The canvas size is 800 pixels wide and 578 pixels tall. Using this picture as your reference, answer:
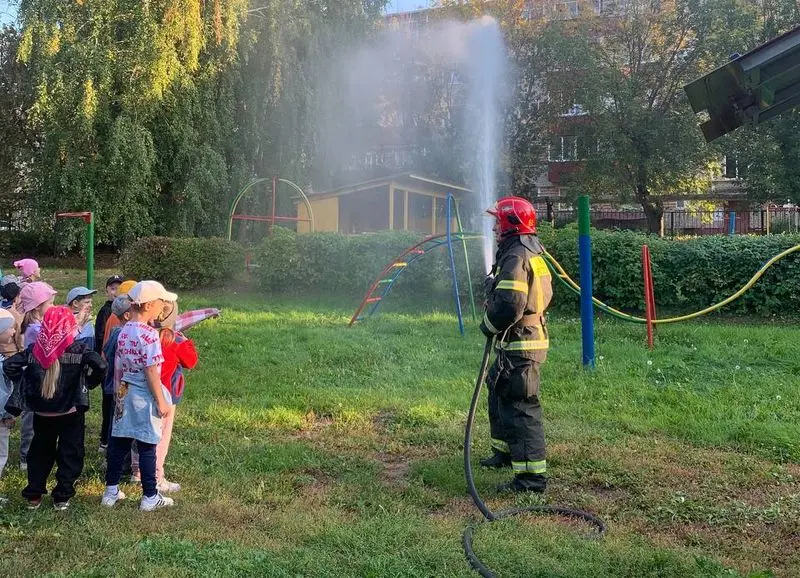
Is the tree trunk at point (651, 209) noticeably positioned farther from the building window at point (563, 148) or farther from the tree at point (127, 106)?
the tree at point (127, 106)

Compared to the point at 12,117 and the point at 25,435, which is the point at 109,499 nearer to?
the point at 25,435

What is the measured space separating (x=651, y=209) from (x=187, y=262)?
823 inches

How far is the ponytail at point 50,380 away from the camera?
12.8ft

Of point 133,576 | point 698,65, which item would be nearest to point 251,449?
point 133,576

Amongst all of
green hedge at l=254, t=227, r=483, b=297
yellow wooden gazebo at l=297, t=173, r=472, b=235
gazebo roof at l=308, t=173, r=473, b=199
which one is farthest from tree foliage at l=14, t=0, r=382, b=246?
green hedge at l=254, t=227, r=483, b=297

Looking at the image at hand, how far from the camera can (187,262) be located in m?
14.8

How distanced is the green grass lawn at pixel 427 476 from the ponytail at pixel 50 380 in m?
0.68

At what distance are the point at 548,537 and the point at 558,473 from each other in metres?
1.09

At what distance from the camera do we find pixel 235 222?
70.5ft

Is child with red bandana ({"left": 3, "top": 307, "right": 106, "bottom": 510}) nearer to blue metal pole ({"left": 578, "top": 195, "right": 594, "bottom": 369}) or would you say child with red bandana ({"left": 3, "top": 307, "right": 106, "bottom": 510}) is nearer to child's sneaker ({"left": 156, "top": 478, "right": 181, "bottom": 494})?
child's sneaker ({"left": 156, "top": 478, "right": 181, "bottom": 494})

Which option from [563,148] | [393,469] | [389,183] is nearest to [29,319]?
[393,469]

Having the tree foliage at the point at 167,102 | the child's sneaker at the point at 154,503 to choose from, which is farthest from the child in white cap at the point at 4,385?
the tree foliage at the point at 167,102

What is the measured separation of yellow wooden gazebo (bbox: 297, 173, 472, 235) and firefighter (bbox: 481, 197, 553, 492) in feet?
56.2

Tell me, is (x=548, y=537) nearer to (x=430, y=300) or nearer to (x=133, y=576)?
(x=133, y=576)
